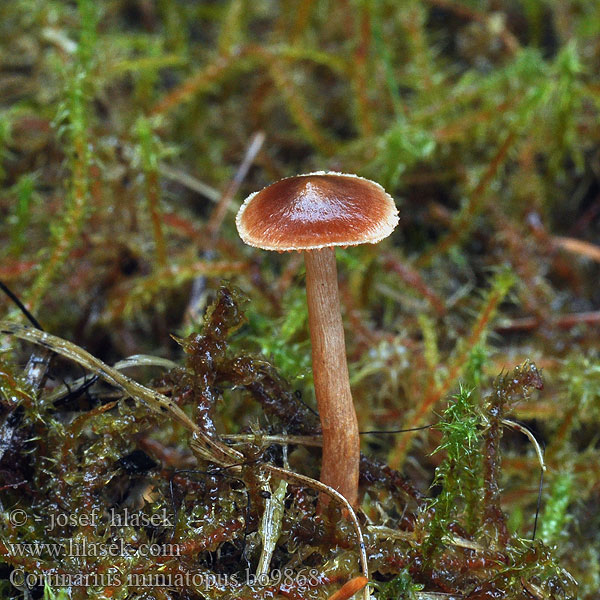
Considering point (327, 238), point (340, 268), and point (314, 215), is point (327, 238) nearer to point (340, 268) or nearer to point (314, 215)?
point (314, 215)

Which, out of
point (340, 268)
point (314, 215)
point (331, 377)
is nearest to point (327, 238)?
point (314, 215)

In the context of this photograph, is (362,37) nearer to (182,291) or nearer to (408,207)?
(408,207)

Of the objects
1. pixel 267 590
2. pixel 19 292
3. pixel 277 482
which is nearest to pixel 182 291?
pixel 19 292

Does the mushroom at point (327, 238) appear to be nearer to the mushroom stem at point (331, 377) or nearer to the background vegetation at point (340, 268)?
the mushroom stem at point (331, 377)

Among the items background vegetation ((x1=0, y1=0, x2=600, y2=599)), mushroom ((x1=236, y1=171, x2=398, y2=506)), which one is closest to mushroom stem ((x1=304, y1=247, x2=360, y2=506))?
mushroom ((x1=236, y1=171, x2=398, y2=506))

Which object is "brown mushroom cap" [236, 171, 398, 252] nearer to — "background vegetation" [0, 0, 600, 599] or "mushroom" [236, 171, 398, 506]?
"mushroom" [236, 171, 398, 506]
